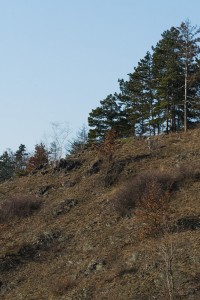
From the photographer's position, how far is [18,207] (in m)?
34.5

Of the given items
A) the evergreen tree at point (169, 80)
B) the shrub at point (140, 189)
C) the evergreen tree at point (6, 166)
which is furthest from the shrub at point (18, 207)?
the evergreen tree at point (6, 166)

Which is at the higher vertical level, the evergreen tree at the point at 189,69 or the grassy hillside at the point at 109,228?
the evergreen tree at the point at 189,69

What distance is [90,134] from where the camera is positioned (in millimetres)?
52281

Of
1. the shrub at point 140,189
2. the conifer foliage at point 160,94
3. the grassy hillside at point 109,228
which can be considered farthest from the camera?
the conifer foliage at point 160,94

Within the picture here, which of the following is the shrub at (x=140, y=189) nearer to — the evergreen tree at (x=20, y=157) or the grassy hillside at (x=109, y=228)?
the grassy hillside at (x=109, y=228)

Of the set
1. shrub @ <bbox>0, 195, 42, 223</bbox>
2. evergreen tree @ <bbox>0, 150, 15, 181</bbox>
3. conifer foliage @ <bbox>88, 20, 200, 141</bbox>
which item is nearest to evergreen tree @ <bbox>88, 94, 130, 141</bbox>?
conifer foliage @ <bbox>88, 20, 200, 141</bbox>

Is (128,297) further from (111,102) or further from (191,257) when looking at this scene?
(111,102)

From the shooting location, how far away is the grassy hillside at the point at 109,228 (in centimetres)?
2062

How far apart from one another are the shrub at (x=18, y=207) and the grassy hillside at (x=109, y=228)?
0.26 feet

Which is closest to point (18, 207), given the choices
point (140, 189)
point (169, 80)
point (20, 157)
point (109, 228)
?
point (109, 228)

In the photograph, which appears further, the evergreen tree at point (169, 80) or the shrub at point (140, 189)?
the evergreen tree at point (169, 80)

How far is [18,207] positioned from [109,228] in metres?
10.3

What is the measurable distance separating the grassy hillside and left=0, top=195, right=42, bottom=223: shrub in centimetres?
8

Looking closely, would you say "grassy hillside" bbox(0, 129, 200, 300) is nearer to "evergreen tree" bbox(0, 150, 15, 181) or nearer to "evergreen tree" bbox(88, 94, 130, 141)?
"evergreen tree" bbox(88, 94, 130, 141)
